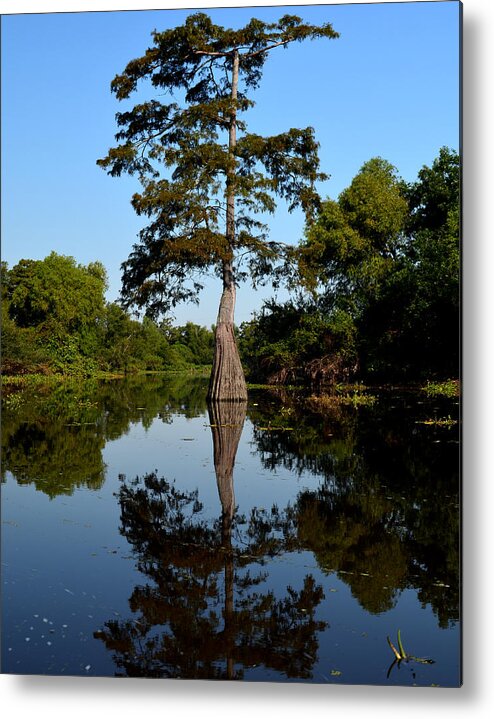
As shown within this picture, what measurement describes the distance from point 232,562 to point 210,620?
0.79m

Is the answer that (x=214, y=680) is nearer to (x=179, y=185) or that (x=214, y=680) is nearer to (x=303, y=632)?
(x=303, y=632)

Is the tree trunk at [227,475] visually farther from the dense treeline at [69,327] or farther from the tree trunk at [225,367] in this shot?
the dense treeline at [69,327]

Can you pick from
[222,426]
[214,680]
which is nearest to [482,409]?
[214,680]

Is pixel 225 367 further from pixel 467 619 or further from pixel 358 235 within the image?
pixel 467 619

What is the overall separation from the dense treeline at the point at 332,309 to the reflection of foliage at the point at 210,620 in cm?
304

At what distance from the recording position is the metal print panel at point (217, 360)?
11.9ft

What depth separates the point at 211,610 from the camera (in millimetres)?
3607

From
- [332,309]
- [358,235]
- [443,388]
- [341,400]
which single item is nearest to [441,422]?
[443,388]

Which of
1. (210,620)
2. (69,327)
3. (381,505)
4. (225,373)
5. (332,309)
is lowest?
(210,620)

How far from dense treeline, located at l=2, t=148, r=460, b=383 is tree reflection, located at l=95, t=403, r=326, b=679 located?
2.78 meters

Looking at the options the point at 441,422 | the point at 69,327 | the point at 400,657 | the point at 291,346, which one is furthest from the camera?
the point at 291,346

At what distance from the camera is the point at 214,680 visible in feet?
11.2

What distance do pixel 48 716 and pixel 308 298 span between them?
47.5 ft

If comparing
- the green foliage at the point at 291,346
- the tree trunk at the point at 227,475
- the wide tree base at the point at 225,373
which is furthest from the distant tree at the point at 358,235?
the tree trunk at the point at 227,475
